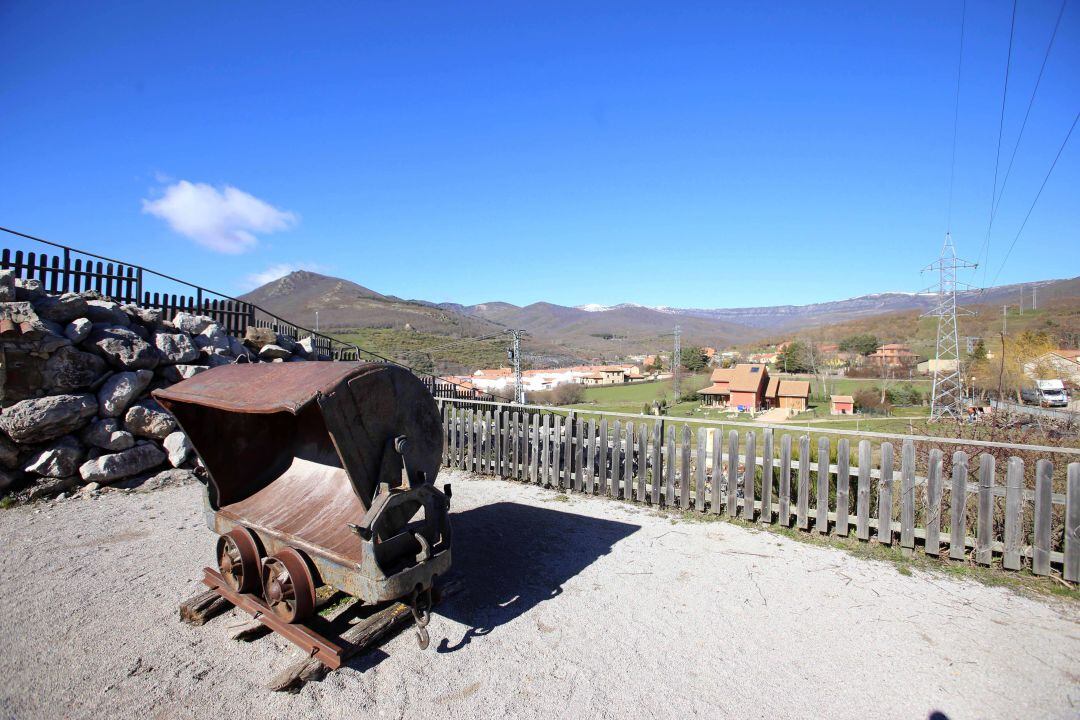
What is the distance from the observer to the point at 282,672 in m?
3.21

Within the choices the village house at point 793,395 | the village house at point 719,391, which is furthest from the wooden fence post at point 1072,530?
the village house at point 719,391

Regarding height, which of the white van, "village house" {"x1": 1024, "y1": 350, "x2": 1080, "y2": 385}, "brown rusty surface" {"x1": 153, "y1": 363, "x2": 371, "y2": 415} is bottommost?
the white van

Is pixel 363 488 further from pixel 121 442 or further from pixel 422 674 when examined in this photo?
pixel 121 442

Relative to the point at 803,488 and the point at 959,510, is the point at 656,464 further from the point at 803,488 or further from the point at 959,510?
the point at 959,510

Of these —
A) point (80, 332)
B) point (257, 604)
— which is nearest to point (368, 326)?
point (80, 332)

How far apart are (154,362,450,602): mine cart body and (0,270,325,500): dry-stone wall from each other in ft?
13.6

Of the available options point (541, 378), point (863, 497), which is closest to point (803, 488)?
point (863, 497)

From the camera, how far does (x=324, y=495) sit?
436 centimetres

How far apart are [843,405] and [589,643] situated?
95.4 feet

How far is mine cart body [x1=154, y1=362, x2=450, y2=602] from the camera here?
10.7 feet

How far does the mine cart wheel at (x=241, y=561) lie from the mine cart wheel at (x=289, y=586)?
0.80 feet

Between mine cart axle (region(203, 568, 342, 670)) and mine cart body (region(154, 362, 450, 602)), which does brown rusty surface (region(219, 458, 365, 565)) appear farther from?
mine cart axle (region(203, 568, 342, 670))

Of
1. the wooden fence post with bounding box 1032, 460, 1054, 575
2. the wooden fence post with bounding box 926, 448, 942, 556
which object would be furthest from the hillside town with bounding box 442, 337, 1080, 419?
the wooden fence post with bounding box 1032, 460, 1054, 575

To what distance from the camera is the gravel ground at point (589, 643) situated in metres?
3.01
